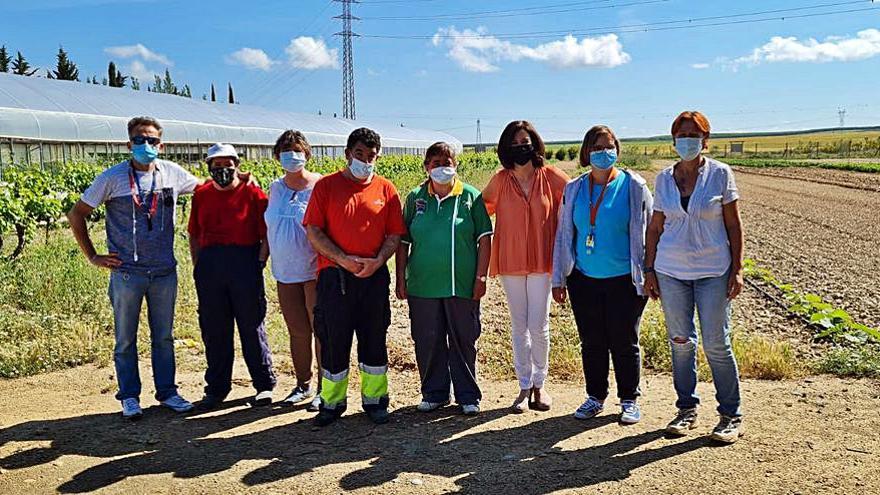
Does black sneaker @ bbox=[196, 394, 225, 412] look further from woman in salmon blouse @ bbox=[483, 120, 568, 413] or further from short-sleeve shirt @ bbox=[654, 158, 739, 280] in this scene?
short-sleeve shirt @ bbox=[654, 158, 739, 280]

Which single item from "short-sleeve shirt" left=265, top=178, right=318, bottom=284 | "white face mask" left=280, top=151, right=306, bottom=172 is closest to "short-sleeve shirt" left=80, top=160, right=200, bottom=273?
"short-sleeve shirt" left=265, top=178, right=318, bottom=284

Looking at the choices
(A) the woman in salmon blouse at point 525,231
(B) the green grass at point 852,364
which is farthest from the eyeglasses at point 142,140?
(B) the green grass at point 852,364

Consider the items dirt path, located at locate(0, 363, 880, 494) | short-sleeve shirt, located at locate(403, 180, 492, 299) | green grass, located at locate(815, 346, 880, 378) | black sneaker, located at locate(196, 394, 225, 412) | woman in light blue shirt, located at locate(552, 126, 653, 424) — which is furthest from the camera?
green grass, located at locate(815, 346, 880, 378)

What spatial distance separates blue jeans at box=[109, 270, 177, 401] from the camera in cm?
451

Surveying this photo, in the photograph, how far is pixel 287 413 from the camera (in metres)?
4.71

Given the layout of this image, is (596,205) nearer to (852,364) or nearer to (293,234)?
(293,234)

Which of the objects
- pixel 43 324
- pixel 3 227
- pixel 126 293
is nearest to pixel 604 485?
pixel 126 293

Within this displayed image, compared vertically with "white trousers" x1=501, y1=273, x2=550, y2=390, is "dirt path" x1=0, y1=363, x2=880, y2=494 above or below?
below

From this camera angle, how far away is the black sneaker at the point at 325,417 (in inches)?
176

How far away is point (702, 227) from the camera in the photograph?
385 cm

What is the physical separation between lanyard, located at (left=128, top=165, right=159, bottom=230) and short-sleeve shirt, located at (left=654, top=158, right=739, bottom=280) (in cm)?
288

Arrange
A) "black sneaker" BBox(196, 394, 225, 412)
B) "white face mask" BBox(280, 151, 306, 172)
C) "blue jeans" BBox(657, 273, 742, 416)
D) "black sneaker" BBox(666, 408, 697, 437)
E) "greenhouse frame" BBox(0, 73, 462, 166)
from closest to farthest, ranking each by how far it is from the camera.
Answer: "blue jeans" BBox(657, 273, 742, 416) < "black sneaker" BBox(666, 408, 697, 437) < "white face mask" BBox(280, 151, 306, 172) < "black sneaker" BBox(196, 394, 225, 412) < "greenhouse frame" BBox(0, 73, 462, 166)

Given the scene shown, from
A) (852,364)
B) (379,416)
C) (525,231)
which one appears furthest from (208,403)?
(852,364)

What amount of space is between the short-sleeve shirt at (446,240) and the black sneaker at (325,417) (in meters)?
0.86
